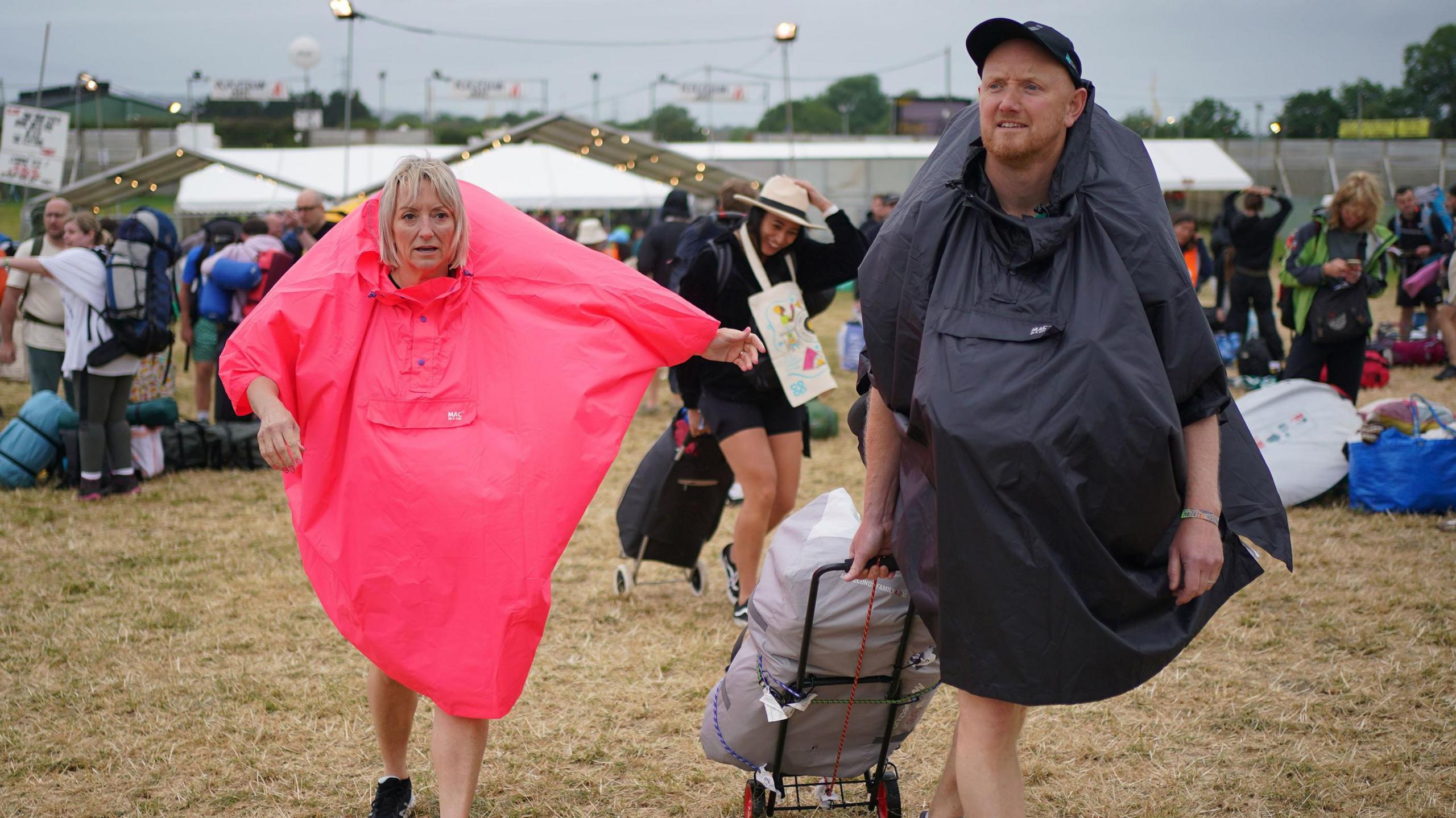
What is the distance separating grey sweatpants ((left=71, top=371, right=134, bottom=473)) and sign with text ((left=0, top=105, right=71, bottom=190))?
714 cm

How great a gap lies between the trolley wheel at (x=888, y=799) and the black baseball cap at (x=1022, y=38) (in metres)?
2.03

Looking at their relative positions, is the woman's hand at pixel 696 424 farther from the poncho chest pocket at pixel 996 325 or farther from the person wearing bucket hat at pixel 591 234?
the person wearing bucket hat at pixel 591 234

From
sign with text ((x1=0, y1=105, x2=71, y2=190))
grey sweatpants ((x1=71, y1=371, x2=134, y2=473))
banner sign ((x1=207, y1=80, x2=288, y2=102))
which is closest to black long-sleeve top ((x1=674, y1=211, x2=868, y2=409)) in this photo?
grey sweatpants ((x1=71, y1=371, x2=134, y2=473))

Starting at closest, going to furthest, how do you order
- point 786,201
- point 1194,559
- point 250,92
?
point 1194,559 → point 786,201 → point 250,92

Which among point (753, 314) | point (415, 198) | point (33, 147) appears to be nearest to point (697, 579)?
point (753, 314)

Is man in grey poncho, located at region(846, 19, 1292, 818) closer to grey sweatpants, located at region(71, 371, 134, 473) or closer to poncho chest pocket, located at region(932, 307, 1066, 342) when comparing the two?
poncho chest pocket, located at region(932, 307, 1066, 342)

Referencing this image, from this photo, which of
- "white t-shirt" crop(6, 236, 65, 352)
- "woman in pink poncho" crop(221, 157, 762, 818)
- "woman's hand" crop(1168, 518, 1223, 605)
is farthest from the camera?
"white t-shirt" crop(6, 236, 65, 352)

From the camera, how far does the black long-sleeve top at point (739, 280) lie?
4969 millimetres

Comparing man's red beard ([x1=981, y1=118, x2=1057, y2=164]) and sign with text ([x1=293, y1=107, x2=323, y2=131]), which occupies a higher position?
sign with text ([x1=293, y1=107, x2=323, y2=131])

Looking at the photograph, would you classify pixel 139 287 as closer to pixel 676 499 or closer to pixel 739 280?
pixel 676 499

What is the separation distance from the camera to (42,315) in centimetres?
869

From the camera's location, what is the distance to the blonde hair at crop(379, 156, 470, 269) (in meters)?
3.04

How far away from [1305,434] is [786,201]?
4306mm

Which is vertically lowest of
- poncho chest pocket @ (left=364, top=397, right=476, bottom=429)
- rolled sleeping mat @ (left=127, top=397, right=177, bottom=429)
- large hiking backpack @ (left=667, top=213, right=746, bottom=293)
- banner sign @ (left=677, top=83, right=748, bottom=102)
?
rolled sleeping mat @ (left=127, top=397, right=177, bottom=429)
